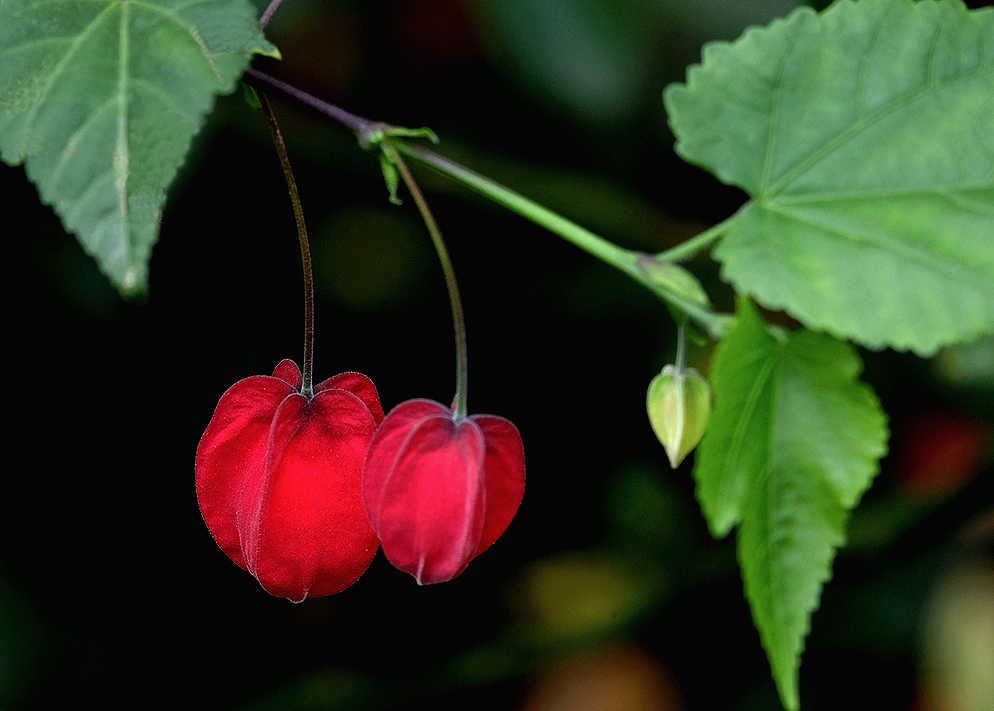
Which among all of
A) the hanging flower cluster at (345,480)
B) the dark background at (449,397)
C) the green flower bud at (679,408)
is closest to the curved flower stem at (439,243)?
the hanging flower cluster at (345,480)

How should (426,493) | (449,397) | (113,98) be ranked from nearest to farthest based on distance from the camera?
1. (113,98)
2. (426,493)
3. (449,397)

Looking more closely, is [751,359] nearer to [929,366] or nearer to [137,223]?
[137,223]

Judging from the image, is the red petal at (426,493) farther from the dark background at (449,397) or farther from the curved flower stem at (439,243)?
the dark background at (449,397)

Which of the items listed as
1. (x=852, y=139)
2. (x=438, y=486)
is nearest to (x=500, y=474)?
(x=438, y=486)

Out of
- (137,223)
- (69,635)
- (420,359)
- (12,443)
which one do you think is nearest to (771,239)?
(137,223)

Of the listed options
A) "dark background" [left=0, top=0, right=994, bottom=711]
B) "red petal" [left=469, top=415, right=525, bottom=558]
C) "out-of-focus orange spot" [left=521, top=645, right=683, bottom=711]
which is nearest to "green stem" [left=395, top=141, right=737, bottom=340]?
"red petal" [left=469, top=415, right=525, bottom=558]

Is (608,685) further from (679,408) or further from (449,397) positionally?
(679,408)
